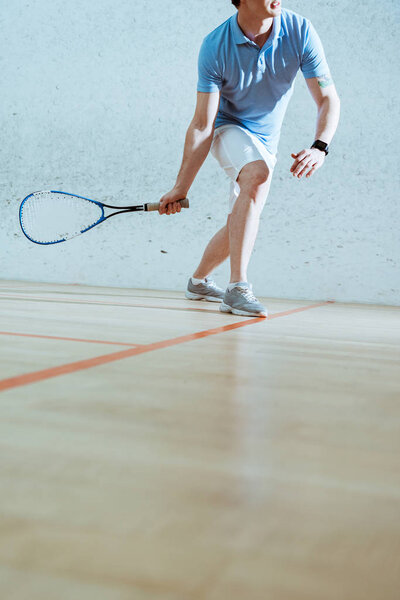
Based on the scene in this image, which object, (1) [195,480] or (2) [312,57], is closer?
(1) [195,480]

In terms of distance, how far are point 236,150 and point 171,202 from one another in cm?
26

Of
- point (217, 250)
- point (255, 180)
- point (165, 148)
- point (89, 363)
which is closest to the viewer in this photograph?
point (89, 363)

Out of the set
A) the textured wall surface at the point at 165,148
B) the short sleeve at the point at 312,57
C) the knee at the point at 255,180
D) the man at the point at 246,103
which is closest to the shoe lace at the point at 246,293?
the man at the point at 246,103

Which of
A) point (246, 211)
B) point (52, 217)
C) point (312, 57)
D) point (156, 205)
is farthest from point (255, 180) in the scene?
point (52, 217)

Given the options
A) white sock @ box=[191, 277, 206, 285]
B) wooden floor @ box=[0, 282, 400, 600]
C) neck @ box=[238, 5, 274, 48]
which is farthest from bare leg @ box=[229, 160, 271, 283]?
wooden floor @ box=[0, 282, 400, 600]

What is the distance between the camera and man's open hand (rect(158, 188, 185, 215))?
212 cm

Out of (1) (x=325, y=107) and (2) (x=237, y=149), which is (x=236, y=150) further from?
(1) (x=325, y=107)

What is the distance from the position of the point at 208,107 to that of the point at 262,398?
158 cm

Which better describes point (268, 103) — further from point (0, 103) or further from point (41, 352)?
point (0, 103)

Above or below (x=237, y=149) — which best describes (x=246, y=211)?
below

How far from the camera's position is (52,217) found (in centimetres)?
272

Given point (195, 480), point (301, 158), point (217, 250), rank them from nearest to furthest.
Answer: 1. point (195, 480)
2. point (301, 158)
3. point (217, 250)

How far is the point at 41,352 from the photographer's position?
99 centimetres

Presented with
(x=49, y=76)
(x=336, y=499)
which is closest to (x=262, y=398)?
(x=336, y=499)
